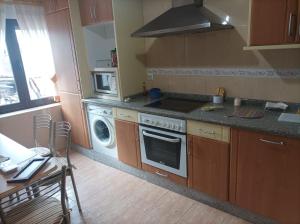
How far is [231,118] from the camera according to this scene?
72.6 inches

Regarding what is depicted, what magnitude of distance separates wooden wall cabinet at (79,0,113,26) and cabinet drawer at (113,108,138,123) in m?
1.01

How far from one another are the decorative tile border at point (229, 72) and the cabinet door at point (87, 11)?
91 centimetres

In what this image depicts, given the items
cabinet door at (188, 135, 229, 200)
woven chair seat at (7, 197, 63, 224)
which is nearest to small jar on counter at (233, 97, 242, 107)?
cabinet door at (188, 135, 229, 200)

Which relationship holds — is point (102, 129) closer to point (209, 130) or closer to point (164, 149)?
point (164, 149)

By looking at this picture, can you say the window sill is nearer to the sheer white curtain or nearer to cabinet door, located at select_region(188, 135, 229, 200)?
the sheer white curtain

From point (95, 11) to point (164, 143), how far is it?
169 cm

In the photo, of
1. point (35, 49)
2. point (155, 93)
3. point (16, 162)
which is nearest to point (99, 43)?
point (35, 49)

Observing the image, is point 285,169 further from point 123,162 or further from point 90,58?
point 90,58

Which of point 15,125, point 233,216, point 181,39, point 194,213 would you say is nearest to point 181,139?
point 194,213

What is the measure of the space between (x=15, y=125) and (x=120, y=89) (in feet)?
5.08

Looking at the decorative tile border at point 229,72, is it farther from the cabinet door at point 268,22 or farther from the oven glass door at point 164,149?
the oven glass door at point 164,149

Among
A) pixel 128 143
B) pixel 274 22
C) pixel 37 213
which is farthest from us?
pixel 128 143

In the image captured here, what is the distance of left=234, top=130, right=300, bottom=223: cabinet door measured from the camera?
1.57 m

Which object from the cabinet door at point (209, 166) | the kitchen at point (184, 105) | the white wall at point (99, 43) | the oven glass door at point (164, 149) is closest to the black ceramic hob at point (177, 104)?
the kitchen at point (184, 105)
